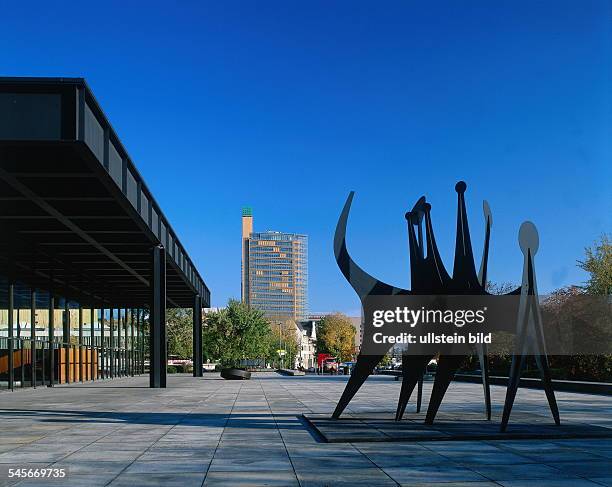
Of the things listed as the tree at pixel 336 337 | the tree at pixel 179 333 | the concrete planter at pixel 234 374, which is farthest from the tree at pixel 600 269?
the tree at pixel 336 337

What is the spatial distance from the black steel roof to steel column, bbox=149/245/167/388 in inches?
32.5

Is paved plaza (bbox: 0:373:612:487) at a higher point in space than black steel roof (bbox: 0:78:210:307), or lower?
lower

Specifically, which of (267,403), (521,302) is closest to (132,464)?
(521,302)

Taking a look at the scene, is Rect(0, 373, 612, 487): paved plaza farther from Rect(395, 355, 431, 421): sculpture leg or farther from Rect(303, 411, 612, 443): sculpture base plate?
Rect(395, 355, 431, 421): sculpture leg

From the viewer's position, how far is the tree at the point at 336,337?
132 meters

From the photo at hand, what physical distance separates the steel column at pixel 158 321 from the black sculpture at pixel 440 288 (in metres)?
19.5

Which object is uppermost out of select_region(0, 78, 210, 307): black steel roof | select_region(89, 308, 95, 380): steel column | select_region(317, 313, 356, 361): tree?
select_region(0, 78, 210, 307): black steel roof

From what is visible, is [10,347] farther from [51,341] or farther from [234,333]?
[234,333]

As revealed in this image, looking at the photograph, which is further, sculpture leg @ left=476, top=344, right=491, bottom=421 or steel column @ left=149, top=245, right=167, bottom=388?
steel column @ left=149, top=245, right=167, bottom=388

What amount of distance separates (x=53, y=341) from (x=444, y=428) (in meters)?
29.0

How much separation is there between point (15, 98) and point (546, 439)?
13070 mm

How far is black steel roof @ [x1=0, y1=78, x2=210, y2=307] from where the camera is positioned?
683 inches

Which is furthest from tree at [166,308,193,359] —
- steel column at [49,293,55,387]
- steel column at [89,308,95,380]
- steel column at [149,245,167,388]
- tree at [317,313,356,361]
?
steel column at [149,245,167,388]

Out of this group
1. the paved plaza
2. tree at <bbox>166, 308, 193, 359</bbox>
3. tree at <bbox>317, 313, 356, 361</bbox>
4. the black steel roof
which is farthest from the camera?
tree at <bbox>317, 313, 356, 361</bbox>
